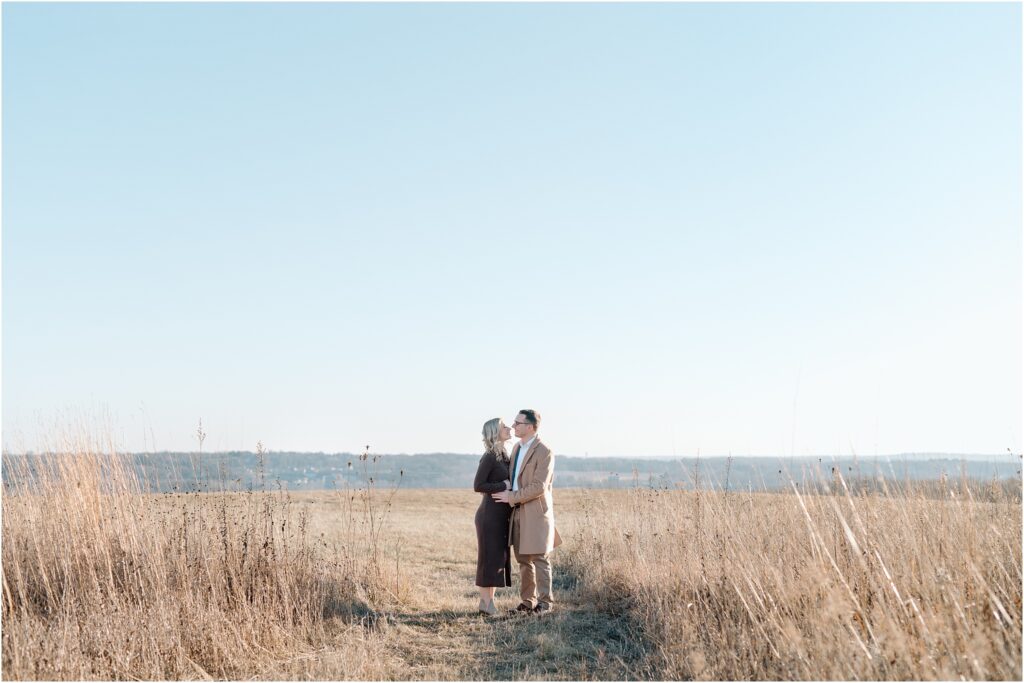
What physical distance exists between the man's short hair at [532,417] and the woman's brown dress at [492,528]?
537mm

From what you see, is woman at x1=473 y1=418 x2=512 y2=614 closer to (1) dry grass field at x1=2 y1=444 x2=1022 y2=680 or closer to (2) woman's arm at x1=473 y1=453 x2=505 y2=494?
(2) woman's arm at x1=473 y1=453 x2=505 y2=494

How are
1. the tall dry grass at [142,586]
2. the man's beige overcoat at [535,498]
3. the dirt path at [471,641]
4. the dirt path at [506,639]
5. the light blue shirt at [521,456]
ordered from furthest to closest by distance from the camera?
the light blue shirt at [521,456] → the man's beige overcoat at [535,498] → the dirt path at [506,639] → the dirt path at [471,641] → the tall dry grass at [142,586]

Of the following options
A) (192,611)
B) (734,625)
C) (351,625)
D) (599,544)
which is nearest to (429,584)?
(599,544)

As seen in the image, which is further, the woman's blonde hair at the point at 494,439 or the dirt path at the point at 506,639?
the woman's blonde hair at the point at 494,439

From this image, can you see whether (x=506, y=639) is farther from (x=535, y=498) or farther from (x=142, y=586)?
(x=142, y=586)

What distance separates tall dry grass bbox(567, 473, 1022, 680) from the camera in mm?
4367

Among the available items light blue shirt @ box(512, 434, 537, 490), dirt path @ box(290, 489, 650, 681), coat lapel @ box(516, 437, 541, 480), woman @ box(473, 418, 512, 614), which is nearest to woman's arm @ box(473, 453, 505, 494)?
woman @ box(473, 418, 512, 614)

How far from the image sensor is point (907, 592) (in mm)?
5020

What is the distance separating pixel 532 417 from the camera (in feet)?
26.5

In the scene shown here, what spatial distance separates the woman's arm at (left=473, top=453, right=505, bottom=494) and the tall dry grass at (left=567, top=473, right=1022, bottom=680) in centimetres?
180

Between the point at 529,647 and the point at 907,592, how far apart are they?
318 centimetres

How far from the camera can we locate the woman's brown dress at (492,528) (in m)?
8.10

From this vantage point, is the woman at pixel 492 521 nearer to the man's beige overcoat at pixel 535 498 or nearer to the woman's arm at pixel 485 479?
the woman's arm at pixel 485 479

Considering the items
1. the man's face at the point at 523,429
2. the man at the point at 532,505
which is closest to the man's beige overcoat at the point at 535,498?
the man at the point at 532,505
